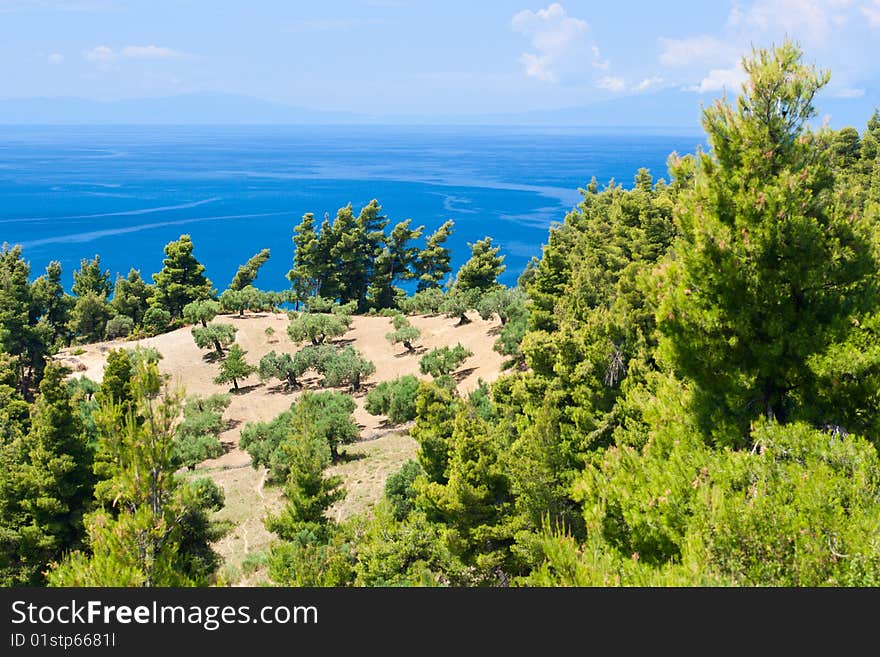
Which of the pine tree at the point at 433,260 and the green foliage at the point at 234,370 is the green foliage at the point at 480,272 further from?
the green foliage at the point at 234,370

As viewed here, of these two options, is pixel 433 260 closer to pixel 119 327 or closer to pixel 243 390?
pixel 243 390

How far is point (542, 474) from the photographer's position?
16.9m

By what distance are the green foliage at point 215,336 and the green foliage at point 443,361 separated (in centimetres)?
2046

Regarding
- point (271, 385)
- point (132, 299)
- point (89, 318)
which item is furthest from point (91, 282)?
point (271, 385)

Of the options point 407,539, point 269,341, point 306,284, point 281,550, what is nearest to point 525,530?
point 407,539

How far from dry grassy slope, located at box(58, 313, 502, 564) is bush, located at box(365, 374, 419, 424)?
3.85ft

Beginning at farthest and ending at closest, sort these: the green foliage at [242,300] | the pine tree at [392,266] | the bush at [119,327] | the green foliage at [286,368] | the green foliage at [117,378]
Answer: the pine tree at [392,266], the bush at [119,327], the green foliage at [242,300], the green foliage at [286,368], the green foliage at [117,378]

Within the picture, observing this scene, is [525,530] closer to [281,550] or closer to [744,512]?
[281,550]

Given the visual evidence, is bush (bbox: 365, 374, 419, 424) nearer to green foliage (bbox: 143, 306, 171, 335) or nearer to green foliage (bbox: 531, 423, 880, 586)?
green foliage (bbox: 531, 423, 880, 586)

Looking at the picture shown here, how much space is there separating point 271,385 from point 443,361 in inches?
628

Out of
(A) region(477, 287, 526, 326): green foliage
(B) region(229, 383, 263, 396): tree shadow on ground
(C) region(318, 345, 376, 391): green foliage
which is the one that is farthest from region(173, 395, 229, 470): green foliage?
(A) region(477, 287, 526, 326): green foliage

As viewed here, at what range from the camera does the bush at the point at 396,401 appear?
38438mm

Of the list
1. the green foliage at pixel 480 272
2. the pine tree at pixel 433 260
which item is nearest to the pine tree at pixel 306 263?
the pine tree at pixel 433 260

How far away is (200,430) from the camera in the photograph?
41625 millimetres
